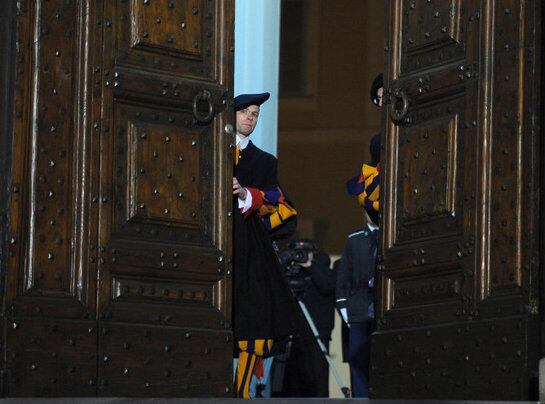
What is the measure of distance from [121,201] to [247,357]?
181cm

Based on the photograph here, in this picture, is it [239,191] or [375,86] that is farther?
[375,86]

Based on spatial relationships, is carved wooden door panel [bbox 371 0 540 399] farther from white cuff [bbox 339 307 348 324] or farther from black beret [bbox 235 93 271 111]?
white cuff [bbox 339 307 348 324]

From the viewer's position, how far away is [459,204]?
31.0 ft

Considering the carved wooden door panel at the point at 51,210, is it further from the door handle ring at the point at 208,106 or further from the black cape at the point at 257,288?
the black cape at the point at 257,288

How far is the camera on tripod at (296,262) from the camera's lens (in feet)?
48.9

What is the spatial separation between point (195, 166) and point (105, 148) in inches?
19.7

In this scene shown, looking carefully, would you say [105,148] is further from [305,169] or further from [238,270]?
[305,169]

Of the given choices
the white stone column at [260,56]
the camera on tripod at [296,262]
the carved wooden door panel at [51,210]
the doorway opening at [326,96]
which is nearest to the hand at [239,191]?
the carved wooden door panel at [51,210]

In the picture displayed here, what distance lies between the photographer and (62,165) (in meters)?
9.62

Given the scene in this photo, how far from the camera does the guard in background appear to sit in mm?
10797

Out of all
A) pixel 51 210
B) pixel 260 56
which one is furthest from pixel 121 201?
pixel 260 56

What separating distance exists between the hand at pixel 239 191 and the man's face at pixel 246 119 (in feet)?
2.01

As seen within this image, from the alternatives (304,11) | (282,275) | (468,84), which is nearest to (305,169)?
(304,11)

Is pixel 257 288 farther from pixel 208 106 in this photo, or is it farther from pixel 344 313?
pixel 344 313
